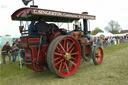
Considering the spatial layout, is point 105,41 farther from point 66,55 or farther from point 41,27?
point 41,27

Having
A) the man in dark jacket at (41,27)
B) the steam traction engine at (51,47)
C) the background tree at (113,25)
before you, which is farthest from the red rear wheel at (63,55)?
the background tree at (113,25)

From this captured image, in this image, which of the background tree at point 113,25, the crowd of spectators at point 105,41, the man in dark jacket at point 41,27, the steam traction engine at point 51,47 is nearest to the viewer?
the steam traction engine at point 51,47

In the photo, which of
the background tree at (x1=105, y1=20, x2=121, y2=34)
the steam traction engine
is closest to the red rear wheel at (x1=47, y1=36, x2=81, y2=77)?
the steam traction engine

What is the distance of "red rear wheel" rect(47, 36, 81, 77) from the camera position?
136 inches

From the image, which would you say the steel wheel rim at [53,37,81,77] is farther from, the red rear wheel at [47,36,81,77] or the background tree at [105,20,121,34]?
the background tree at [105,20,121,34]

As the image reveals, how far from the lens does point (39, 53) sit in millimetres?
3678

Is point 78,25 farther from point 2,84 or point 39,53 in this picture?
point 2,84

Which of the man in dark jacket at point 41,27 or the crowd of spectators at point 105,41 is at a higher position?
the man in dark jacket at point 41,27

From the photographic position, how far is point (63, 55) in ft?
12.6

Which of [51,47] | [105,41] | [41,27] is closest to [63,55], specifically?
[51,47]

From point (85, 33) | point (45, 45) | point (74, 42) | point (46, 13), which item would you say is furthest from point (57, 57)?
point (85, 33)

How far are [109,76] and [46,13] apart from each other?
8.34 feet

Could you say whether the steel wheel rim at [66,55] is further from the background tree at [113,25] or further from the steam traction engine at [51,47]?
the background tree at [113,25]

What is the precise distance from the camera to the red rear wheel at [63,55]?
11.3ft
